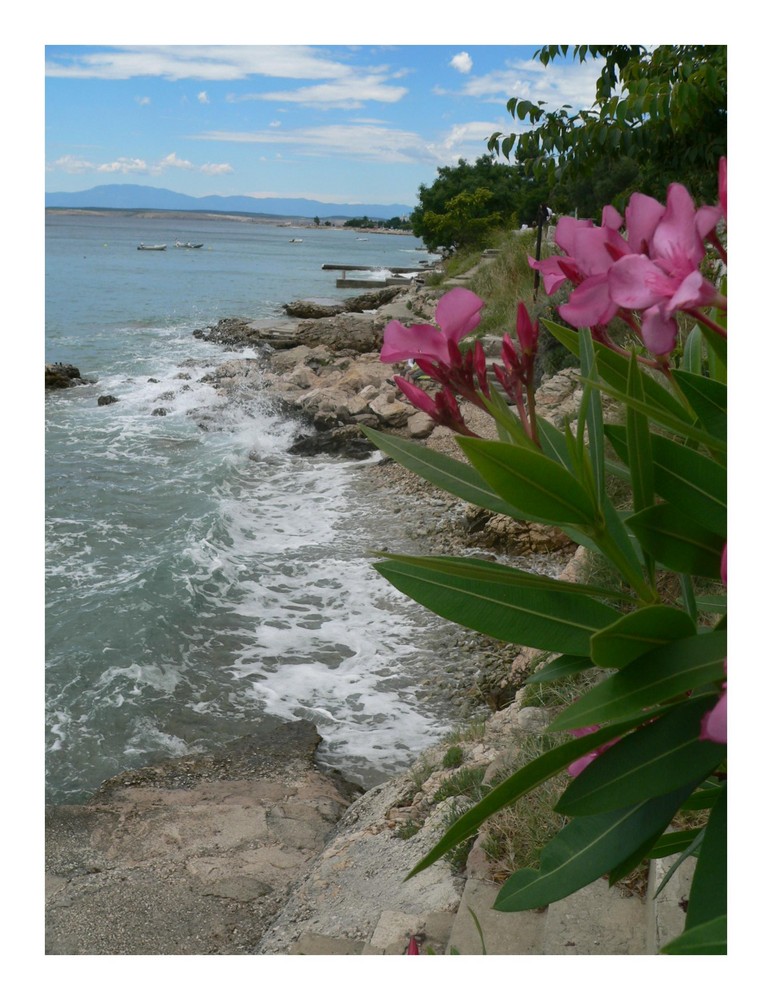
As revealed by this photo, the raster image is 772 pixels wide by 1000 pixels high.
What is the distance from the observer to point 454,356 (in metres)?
0.45

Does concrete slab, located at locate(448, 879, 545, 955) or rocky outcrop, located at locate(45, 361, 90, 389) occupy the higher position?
rocky outcrop, located at locate(45, 361, 90, 389)

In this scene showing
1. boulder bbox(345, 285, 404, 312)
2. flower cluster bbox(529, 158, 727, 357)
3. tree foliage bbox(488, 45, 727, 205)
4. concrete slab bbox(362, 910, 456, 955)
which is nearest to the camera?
flower cluster bbox(529, 158, 727, 357)

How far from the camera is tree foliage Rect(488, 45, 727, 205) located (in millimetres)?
1498

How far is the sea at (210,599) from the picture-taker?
9.24 ft

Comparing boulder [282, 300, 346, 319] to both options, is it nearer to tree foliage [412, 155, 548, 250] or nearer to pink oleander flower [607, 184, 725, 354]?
tree foliage [412, 155, 548, 250]

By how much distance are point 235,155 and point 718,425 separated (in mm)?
1293

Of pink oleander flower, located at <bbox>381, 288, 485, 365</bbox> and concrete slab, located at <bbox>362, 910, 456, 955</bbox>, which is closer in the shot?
pink oleander flower, located at <bbox>381, 288, 485, 365</bbox>

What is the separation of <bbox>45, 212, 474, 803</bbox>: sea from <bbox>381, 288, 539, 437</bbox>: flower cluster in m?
2.26

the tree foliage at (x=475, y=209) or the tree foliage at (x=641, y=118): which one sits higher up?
the tree foliage at (x=475, y=209)

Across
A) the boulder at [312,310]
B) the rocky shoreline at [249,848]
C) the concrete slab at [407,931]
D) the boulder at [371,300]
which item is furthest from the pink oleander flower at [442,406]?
the boulder at [371,300]

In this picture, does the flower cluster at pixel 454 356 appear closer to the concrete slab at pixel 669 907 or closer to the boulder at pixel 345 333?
the concrete slab at pixel 669 907

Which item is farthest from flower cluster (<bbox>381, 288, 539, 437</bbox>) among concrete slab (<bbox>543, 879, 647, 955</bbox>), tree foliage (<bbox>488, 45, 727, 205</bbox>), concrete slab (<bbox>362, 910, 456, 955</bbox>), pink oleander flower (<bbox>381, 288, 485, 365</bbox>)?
concrete slab (<bbox>362, 910, 456, 955</bbox>)

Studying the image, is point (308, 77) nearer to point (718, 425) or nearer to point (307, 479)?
point (718, 425)
